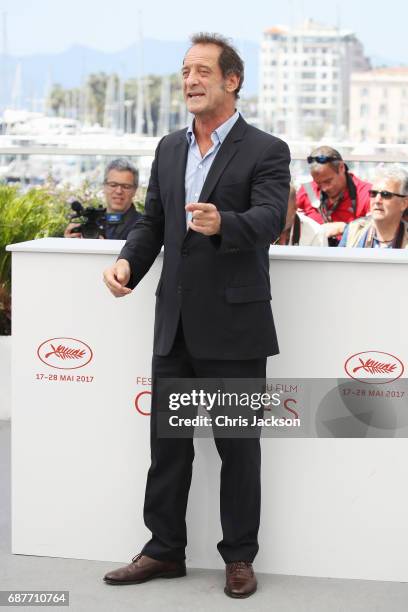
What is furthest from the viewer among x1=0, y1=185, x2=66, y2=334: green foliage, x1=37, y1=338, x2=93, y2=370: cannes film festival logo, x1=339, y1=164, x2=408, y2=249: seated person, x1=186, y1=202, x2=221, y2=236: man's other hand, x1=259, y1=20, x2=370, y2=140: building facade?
x1=259, y1=20, x2=370, y2=140: building facade

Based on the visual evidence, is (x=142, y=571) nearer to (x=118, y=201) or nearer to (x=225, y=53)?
(x=225, y=53)

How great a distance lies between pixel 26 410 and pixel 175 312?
807 millimetres

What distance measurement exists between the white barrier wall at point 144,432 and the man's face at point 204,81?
1.94 ft

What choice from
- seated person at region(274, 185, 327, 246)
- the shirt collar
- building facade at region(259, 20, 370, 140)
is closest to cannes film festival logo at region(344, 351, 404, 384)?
the shirt collar

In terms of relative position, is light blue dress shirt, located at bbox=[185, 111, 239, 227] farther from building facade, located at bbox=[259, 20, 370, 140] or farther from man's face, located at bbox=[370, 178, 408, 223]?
building facade, located at bbox=[259, 20, 370, 140]

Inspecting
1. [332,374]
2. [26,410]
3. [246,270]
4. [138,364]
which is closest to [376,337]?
[332,374]

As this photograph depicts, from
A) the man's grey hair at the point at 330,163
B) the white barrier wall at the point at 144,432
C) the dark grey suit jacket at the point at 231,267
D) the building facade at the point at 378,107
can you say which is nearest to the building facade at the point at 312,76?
the building facade at the point at 378,107

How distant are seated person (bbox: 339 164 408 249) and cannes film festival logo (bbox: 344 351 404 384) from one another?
5.61ft

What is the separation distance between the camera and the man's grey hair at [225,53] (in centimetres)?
381

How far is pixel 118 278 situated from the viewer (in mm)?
3818

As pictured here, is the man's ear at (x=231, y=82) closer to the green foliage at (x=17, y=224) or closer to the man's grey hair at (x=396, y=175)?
the man's grey hair at (x=396, y=175)

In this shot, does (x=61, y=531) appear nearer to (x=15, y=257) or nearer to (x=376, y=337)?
(x=15, y=257)

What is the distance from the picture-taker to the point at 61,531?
14.1 feet

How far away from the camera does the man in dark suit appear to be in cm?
377
